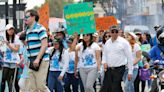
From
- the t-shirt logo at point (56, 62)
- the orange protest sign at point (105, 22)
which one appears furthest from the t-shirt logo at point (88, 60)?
the orange protest sign at point (105, 22)

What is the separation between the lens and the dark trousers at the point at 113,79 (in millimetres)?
13266

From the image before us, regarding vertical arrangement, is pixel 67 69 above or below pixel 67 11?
below

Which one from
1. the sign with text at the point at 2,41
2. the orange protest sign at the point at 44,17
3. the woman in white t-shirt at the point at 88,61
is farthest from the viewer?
the orange protest sign at the point at 44,17

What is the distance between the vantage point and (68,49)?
15000 mm

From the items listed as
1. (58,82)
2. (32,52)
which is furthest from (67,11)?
(32,52)

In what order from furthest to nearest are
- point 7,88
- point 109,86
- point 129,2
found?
point 129,2 → point 7,88 → point 109,86

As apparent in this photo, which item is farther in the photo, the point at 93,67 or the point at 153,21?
the point at 153,21

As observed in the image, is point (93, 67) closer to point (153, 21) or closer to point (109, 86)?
point (109, 86)

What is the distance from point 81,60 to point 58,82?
2.36ft

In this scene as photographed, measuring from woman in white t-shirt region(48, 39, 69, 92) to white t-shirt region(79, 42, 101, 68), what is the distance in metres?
0.34

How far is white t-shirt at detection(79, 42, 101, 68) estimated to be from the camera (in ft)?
46.7

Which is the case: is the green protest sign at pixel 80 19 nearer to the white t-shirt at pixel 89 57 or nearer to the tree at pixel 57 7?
the white t-shirt at pixel 89 57

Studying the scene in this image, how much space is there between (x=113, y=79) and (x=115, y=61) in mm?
381

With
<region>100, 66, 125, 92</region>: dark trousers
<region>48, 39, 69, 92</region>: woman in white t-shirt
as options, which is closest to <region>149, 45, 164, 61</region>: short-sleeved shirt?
<region>100, 66, 125, 92</region>: dark trousers
